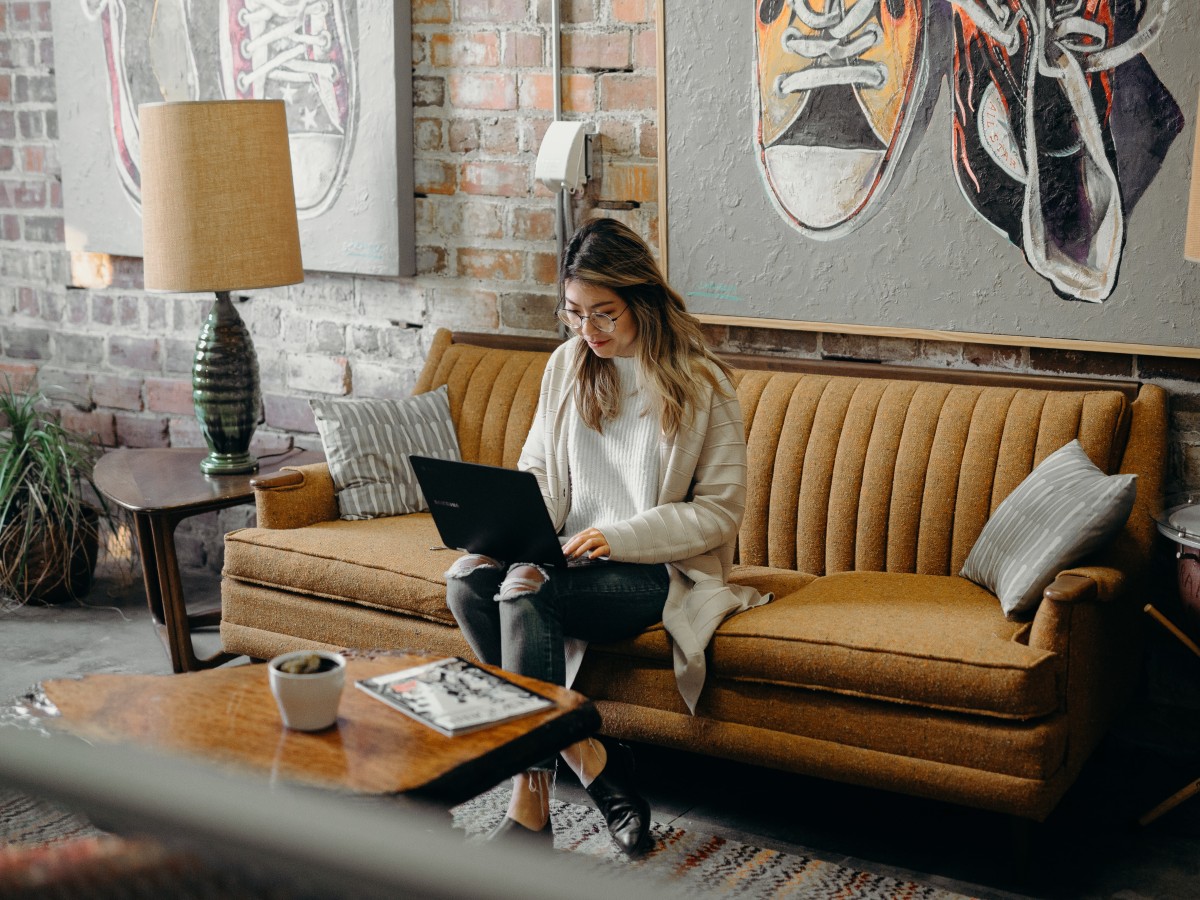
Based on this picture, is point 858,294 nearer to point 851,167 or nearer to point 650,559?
point 851,167

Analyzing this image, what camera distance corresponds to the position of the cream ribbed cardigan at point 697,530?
248 cm

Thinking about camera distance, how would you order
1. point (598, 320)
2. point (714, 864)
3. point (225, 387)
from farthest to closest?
point (225, 387), point (598, 320), point (714, 864)

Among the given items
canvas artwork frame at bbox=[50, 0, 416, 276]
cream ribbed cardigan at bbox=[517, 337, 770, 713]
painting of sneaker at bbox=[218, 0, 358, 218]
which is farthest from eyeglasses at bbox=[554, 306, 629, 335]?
painting of sneaker at bbox=[218, 0, 358, 218]

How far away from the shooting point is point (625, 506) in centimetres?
264

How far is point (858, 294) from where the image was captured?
3.14 meters

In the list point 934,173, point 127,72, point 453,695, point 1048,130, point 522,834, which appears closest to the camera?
point 453,695

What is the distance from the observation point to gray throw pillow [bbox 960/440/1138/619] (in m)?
2.36

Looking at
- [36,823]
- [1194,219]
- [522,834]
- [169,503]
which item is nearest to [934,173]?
[1194,219]

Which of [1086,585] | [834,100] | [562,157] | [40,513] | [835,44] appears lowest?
[40,513]

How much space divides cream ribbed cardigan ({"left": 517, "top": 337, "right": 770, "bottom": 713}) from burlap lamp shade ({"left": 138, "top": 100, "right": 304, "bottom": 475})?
1.39 m

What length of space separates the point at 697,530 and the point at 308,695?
956mm

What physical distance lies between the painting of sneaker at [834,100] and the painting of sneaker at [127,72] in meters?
1.92

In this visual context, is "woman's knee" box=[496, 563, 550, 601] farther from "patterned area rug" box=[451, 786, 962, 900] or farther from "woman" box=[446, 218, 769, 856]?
"patterned area rug" box=[451, 786, 962, 900]

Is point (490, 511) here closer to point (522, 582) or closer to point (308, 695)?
point (522, 582)
